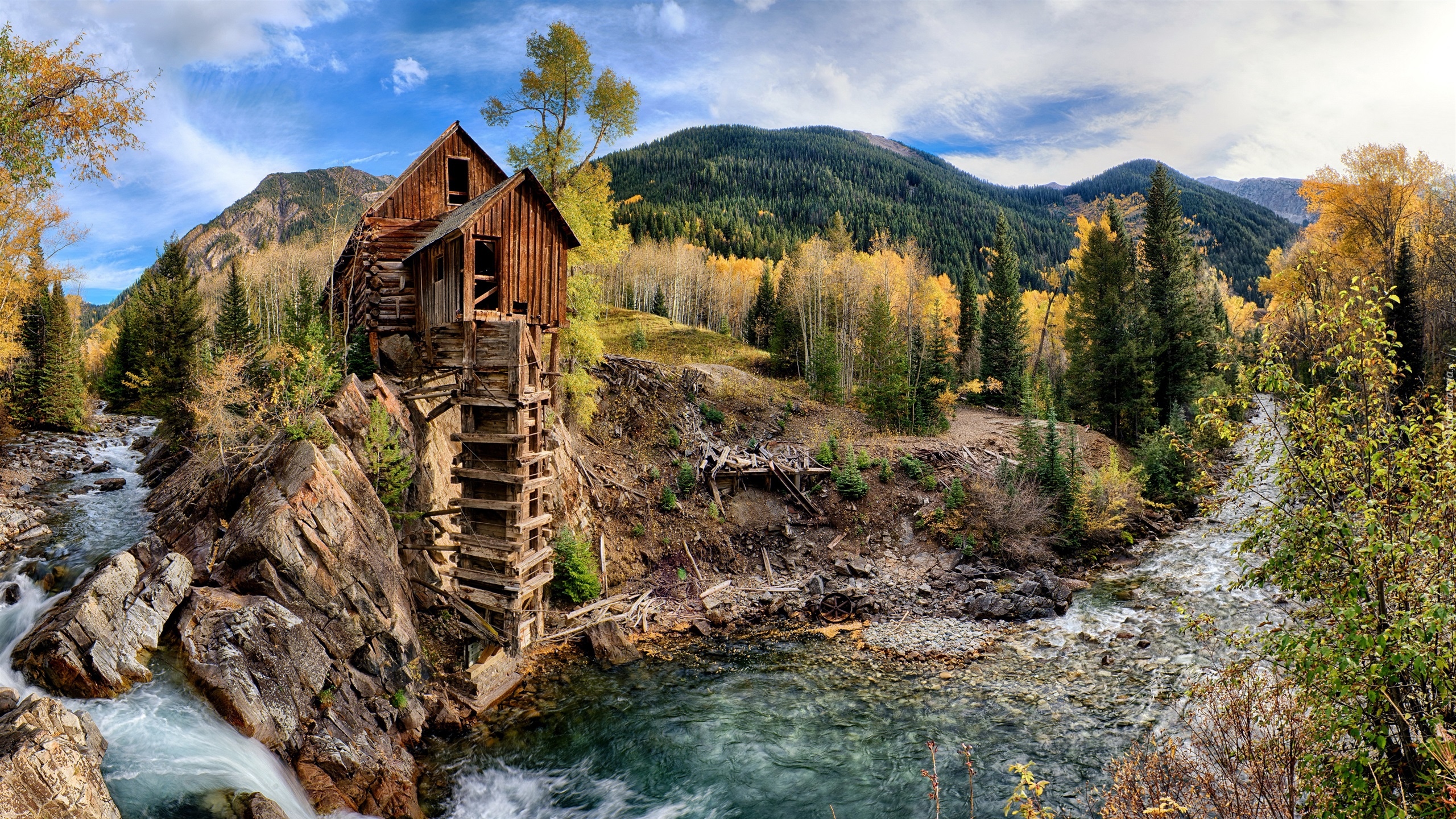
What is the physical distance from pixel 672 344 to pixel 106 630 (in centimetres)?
4022

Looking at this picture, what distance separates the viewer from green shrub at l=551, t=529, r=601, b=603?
19.5 metres

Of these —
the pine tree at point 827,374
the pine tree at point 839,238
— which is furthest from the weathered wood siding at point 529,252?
the pine tree at point 839,238

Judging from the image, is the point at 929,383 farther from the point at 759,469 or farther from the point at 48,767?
the point at 48,767

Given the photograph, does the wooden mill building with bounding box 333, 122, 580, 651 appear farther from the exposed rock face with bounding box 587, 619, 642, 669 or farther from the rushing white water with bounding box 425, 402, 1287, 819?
the rushing white water with bounding box 425, 402, 1287, 819

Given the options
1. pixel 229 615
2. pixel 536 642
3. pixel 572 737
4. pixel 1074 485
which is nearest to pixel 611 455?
pixel 536 642

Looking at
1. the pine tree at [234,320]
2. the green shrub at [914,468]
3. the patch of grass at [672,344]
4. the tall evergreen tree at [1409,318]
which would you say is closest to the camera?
the green shrub at [914,468]

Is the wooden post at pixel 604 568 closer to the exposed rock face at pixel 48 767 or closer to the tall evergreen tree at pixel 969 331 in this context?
the exposed rock face at pixel 48 767

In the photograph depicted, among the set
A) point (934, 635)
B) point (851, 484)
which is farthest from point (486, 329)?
point (851, 484)

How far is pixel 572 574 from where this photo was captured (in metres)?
19.5

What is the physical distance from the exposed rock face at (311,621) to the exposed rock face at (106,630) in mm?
448

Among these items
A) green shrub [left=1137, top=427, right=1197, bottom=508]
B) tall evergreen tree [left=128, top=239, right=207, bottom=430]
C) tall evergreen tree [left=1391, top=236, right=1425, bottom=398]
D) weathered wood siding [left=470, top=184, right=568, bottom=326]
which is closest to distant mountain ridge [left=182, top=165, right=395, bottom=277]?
tall evergreen tree [left=128, top=239, right=207, bottom=430]

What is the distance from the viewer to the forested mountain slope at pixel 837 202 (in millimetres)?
115125

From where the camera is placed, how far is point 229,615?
10.9 m

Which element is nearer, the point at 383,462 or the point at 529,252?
the point at 383,462
